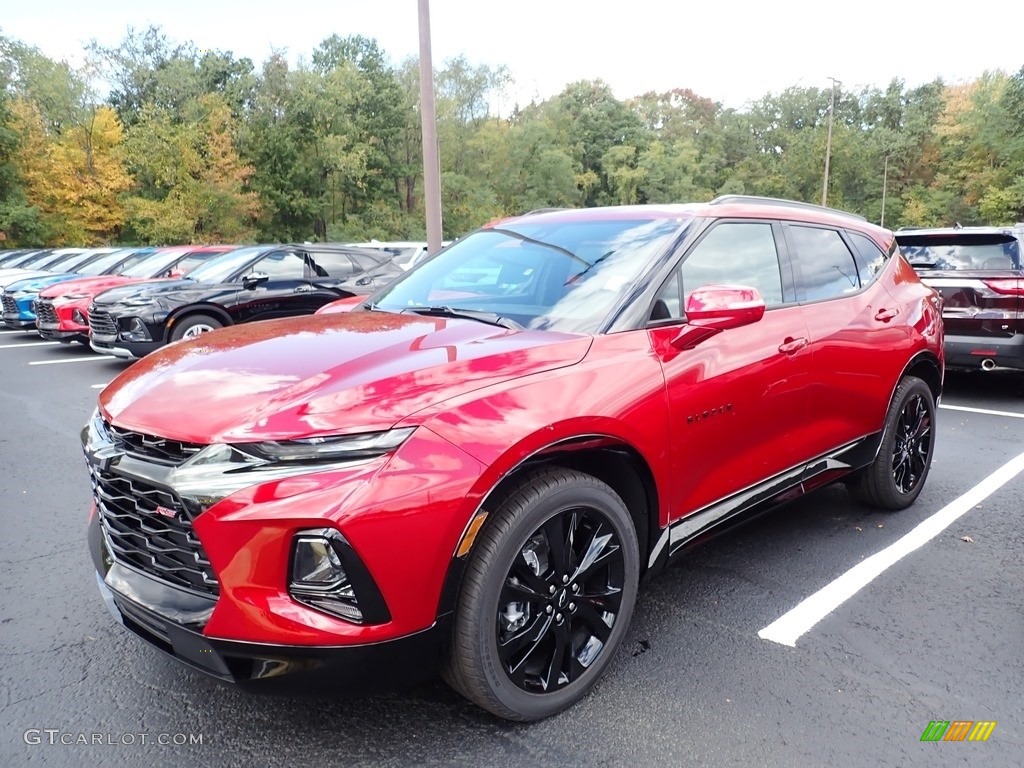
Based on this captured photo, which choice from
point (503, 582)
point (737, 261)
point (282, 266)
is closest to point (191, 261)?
point (282, 266)

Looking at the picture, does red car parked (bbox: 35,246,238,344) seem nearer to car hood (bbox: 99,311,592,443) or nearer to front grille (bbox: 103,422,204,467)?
car hood (bbox: 99,311,592,443)

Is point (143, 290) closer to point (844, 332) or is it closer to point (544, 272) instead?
point (544, 272)

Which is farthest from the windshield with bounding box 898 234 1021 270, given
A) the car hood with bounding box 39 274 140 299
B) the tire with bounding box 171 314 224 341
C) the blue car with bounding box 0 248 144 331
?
the blue car with bounding box 0 248 144 331

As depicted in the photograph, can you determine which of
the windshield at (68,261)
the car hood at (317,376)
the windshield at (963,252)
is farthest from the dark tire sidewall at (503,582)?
the windshield at (68,261)

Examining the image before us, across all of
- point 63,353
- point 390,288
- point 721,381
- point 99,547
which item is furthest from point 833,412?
point 63,353

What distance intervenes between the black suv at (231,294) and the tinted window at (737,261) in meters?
6.26

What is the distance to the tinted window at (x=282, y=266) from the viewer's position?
1079cm

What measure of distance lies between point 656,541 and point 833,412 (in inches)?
57.1

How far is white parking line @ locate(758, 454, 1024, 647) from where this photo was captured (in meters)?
3.19

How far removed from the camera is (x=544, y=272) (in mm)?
3320

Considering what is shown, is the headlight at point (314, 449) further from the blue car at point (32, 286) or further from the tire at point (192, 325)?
the blue car at point (32, 286)

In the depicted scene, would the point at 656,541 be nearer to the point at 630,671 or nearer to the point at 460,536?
the point at 630,671

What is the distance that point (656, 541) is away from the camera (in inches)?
115

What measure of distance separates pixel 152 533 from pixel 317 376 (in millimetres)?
653
